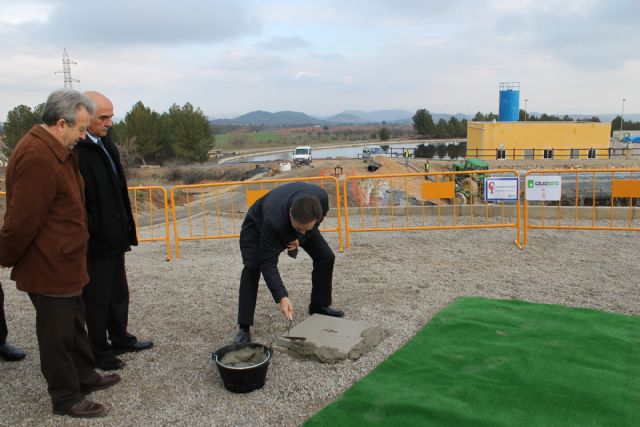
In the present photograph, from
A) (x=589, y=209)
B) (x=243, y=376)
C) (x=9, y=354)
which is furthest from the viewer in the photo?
(x=589, y=209)

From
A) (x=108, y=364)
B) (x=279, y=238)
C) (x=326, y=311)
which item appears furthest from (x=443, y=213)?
(x=108, y=364)

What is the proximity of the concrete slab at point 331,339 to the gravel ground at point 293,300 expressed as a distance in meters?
0.08

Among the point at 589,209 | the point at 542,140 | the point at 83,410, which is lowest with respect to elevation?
the point at 83,410

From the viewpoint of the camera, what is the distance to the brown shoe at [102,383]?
11.8 ft

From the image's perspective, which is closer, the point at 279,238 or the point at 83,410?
the point at 83,410

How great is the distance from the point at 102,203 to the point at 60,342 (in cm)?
103

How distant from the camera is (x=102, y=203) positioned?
3.64m

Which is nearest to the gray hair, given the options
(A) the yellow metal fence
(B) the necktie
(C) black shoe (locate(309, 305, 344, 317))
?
(B) the necktie

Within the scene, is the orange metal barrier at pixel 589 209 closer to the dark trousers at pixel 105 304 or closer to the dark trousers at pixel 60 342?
the dark trousers at pixel 105 304

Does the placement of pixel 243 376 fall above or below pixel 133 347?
above

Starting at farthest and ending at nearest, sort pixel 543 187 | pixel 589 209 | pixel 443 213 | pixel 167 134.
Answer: pixel 167 134, pixel 443 213, pixel 589 209, pixel 543 187

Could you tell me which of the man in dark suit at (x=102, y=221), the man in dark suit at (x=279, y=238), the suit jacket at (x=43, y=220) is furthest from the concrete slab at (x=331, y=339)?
the suit jacket at (x=43, y=220)

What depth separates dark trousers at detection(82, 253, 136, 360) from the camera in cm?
367

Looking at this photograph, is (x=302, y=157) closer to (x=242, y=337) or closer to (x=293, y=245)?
(x=242, y=337)
